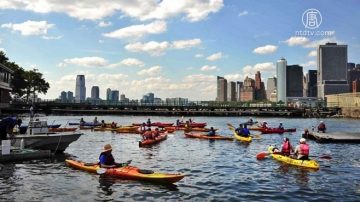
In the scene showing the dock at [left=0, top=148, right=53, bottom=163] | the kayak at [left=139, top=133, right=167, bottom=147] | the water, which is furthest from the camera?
the kayak at [left=139, top=133, right=167, bottom=147]

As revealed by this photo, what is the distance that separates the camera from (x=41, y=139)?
32938 millimetres

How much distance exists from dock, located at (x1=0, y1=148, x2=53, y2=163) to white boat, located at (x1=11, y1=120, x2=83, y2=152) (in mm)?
1595

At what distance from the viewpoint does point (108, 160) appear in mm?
25062

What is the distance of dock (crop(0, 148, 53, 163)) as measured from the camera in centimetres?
2916

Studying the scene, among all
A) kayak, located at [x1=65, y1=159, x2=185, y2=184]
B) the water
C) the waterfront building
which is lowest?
the water

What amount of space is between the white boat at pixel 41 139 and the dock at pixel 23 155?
159 cm

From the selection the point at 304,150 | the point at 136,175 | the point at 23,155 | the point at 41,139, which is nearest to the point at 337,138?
the point at 304,150

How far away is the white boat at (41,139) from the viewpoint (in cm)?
3256

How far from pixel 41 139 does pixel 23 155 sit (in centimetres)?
331

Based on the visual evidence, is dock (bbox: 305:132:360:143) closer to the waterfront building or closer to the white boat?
the white boat

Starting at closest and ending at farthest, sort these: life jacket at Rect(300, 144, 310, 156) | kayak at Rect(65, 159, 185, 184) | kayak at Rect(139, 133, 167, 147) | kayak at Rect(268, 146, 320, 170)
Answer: kayak at Rect(65, 159, 185, 184) → kayak at Rect(268, 146, 320, 170) → life jacket at Rect(300, 144, 310, 156) → kayak at Rect(139, 133, 167, 147)

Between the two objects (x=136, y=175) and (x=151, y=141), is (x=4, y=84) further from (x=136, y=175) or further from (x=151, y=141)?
(x=136, y=175)

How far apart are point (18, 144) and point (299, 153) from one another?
886 inches

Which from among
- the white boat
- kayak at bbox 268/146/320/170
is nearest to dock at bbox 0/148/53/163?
the white boat
